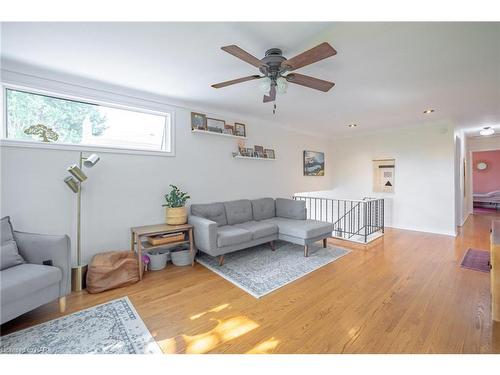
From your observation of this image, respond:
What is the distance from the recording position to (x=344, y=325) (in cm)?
185

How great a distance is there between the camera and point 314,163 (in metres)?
5.95

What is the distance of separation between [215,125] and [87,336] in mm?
3191

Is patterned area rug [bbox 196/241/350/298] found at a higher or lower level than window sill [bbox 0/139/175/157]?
lower

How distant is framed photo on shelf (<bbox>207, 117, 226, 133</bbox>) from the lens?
3838 mm

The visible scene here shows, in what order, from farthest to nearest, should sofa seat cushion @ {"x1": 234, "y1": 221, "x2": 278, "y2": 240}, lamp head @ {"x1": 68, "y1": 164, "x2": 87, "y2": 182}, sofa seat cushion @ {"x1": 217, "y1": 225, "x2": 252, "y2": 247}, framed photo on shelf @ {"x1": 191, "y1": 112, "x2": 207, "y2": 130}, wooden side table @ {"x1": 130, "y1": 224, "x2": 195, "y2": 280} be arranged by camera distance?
framed photo on shelf @ {"x1": 191, "y1": 112, "x2": 207, "y2": 130} < sofa seat cushion @ {"x1": 234, "y1": 221, "x2": 278, "y2": 240} < sofa seat cushion @ {"x1": 217, "y1": 225, "x2": 252, "y2": 247} < wooden side table @ {"x1": 130, "y1": 224, "x2": 195, "y2": 280} < lamp head @ {"x1": 68, "y1": 164, "x2": 87, "y2": 182}

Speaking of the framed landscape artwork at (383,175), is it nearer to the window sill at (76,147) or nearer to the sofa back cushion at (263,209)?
the sofa back cushion at (263,209)

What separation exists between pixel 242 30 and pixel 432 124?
16.2 feet

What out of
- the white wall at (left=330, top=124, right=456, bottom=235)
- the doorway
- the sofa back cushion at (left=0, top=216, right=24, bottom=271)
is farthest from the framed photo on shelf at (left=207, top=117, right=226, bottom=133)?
the doorway

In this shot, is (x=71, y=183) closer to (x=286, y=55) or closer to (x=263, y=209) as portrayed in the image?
(x=286, y=55)

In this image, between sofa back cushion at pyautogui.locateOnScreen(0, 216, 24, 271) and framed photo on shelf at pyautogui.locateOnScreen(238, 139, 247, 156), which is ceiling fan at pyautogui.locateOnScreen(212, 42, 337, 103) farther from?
sofa back cushion at pyautogui.locateOnScreen(0, 216, 24, 271)

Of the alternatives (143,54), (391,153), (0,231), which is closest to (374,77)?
(143,54)

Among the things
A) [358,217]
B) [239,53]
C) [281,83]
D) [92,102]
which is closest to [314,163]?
[358,217]

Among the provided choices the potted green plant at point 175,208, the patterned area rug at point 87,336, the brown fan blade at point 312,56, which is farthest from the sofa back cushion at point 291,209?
the patterned area rug at point 87,336
